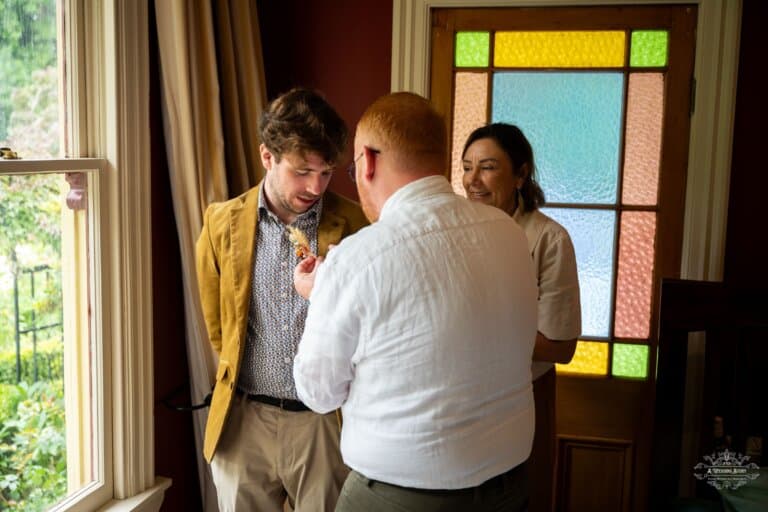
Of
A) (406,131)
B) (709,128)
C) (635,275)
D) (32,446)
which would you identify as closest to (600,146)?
(709,128)

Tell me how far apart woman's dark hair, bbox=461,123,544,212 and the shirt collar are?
84cm

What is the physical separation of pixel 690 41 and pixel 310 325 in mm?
1990

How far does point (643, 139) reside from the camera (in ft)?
8.88

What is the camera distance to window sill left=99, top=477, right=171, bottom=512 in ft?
6.97

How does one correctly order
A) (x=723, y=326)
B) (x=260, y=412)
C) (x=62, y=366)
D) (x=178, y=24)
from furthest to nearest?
(x=723, y=326) → (x=178, y=24) → (x=62, y=366) → (x=260, y=412)

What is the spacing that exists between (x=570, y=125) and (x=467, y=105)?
39cm

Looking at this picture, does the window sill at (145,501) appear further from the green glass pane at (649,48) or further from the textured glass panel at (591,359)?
the green glass pane at (649,48)

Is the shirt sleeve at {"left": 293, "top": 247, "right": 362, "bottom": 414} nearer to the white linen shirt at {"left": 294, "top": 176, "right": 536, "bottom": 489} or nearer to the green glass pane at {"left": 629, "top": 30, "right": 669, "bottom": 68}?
the white linen shirt at {"left": 294, "top": 176, "right": 536, "bottom": 489}

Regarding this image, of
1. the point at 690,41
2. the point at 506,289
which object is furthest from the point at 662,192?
the point at 506,289

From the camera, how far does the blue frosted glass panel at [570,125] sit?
2.73m

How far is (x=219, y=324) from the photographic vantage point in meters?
1.96

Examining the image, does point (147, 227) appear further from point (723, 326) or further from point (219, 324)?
point (723, 326)

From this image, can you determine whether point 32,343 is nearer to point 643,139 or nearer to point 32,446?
point 32,446

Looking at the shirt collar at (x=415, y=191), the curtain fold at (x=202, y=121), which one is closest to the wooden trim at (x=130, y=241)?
the curtain fold at (x=202, y=121)
